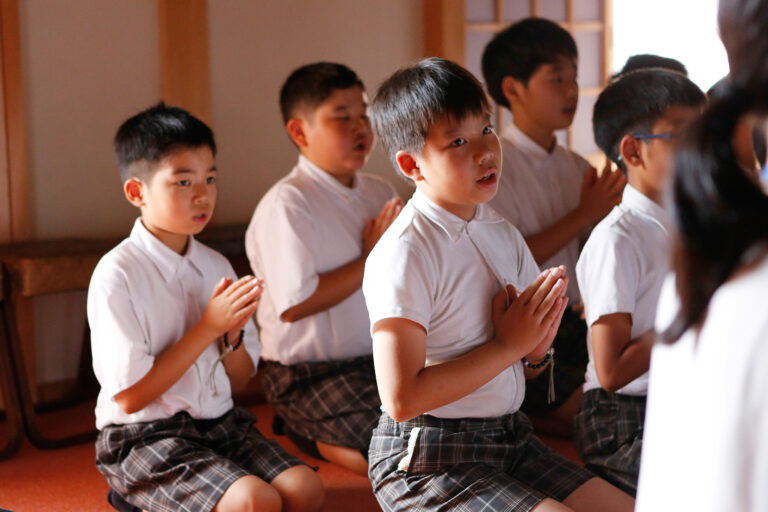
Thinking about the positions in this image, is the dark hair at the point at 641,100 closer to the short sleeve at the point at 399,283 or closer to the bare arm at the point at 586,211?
the bare arm at the point at 586,211

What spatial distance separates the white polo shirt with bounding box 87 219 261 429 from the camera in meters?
1.95

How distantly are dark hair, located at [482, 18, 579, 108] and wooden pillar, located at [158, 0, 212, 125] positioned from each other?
3.84 feet

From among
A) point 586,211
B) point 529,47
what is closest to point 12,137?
point 529,47

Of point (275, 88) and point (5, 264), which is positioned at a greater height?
point (275, 88)

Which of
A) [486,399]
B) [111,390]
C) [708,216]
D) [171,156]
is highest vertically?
[708,216]

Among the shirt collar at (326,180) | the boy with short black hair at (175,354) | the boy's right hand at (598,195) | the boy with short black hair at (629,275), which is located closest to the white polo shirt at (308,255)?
the shirt collar at (326,180)

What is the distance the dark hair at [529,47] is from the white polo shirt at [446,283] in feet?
4.40

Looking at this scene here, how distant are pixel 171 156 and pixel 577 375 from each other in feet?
4.41

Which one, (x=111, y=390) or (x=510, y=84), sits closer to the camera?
(x=111, y=390)

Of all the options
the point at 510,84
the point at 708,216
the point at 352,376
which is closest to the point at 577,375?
the point at 352,376

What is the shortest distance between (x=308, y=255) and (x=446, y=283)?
958 mm

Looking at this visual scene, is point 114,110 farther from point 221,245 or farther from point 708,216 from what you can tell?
point 708,216

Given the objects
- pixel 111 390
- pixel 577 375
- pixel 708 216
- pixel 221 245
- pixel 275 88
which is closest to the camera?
pixel 708 216

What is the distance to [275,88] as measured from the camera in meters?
3.67
